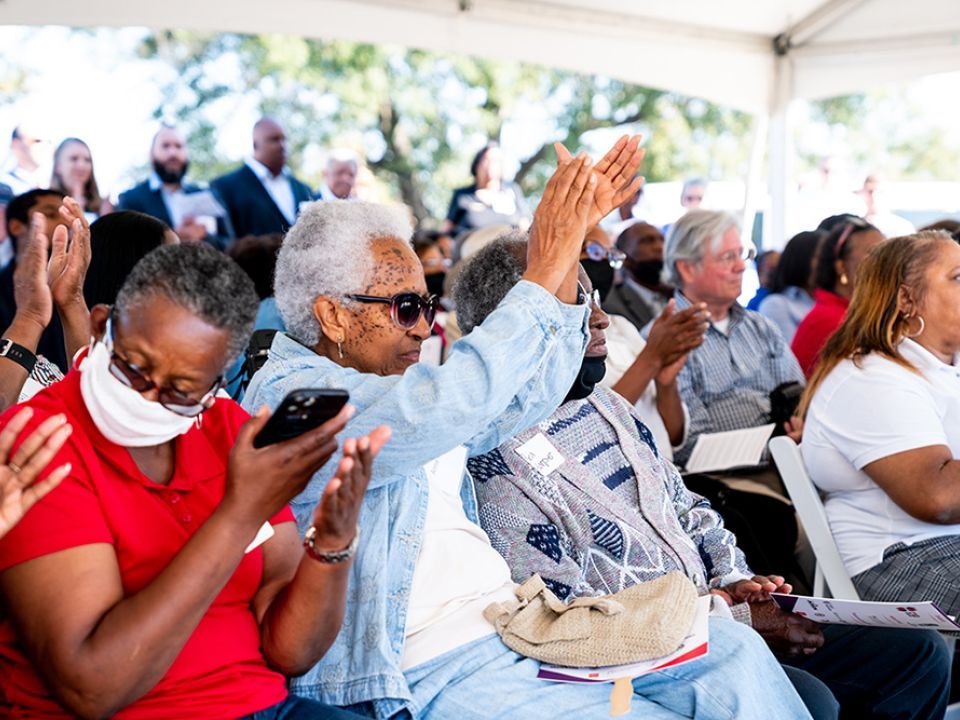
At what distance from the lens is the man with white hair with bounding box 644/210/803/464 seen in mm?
4383

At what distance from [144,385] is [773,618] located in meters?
Result: 1.71

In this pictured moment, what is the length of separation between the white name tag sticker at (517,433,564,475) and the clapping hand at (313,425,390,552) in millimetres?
828

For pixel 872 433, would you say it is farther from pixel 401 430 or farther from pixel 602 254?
pixel 602 254

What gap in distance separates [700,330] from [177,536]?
7.75 ft

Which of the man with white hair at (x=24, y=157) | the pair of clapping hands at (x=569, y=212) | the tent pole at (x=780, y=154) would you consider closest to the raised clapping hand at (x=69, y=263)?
the pair of clapping hands at (x=569, y=212)

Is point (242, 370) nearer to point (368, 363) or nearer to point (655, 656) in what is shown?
point (368, 363)

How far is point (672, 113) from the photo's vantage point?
68.6ft

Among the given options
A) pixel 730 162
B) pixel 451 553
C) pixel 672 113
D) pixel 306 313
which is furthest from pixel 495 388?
pixel 730 162

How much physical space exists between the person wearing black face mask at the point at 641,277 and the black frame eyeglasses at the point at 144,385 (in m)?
3.88

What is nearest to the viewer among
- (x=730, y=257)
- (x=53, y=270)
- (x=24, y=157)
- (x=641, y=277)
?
(x=53, y=270)

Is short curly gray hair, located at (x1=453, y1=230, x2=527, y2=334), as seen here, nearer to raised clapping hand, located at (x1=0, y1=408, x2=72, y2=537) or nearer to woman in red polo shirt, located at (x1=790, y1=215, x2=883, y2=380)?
raised clapping hand, located at (x1=0, y1=408, x2=72, y2=537)

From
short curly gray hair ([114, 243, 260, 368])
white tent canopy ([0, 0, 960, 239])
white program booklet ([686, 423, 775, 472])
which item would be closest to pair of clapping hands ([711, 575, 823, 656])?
white program booklet ([686, 423, 775, 472])

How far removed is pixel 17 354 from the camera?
263 cm

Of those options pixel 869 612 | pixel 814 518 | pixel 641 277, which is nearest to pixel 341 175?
pixel 641 277
